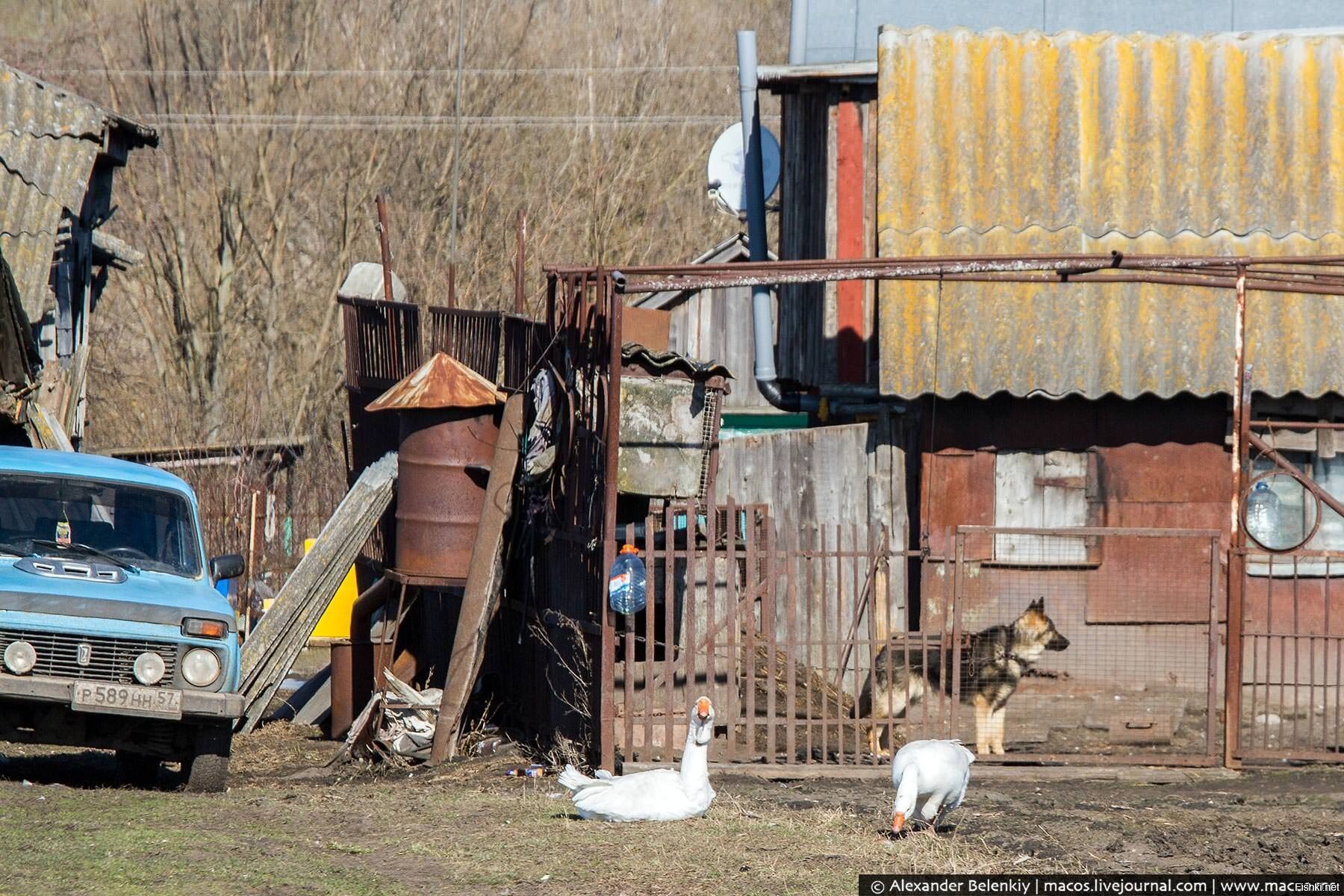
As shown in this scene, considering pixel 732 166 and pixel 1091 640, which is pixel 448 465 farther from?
pixel 1091 640

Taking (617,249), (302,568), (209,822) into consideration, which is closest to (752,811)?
(209,822)

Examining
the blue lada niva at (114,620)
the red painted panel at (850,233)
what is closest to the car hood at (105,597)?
the blue lada niva at (114,620)

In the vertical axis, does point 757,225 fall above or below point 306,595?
above

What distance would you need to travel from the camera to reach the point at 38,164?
15.8m

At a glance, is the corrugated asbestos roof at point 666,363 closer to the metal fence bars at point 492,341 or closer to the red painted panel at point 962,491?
the metal fence bars at point 492,341

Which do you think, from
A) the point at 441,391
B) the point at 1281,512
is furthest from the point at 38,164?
the point at 1281,512

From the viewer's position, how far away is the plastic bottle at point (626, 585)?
954 cm

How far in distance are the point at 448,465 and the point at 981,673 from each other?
4.21 meters

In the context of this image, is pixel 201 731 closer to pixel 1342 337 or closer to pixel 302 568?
pixel 302 568

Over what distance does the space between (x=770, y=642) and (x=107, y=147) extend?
Result: 1123cm

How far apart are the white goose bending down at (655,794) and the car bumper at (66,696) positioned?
7.02ft

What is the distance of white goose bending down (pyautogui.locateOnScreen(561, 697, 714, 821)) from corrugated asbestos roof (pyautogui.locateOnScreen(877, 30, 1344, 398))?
4.63 metres

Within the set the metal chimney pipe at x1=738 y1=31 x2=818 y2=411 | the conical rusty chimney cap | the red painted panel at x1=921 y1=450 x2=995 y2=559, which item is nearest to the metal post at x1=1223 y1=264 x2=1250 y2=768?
the red painted panel at x1=921 y1=450 x2=995 y2=559

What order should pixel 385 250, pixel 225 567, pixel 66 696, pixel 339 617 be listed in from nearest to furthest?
pixel 66 696 < pixel 225 567 < pixel 385 250 < pixel 339 617
